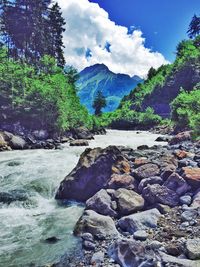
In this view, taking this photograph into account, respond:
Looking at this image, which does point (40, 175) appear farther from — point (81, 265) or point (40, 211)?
point (81, 265)

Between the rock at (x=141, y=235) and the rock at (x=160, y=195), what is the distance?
9.07 ft

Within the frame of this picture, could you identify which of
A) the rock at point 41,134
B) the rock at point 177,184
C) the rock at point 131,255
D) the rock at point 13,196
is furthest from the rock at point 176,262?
the rock at point 41,134

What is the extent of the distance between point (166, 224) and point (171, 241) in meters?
1.52

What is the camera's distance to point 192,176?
45.8ft

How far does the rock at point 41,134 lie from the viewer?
37906mm

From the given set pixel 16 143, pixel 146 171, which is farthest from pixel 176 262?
pixel 16 143

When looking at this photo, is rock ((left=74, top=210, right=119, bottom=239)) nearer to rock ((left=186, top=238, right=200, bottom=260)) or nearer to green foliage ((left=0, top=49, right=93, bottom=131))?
rock ((left=186, top=238, right=200, bottom=260))

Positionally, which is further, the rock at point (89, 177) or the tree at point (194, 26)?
the tree at point (194, 26)

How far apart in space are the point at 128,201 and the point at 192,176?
322 centimetres

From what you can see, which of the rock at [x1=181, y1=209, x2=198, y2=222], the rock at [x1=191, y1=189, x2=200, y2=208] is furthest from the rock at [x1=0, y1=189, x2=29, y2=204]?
the rock at [x1=191, y1=189, x2=200, y2=208]

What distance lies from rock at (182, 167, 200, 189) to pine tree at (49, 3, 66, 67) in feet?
191

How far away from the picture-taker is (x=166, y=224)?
37.2 feet

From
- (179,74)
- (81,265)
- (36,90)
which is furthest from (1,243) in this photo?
(179,74)

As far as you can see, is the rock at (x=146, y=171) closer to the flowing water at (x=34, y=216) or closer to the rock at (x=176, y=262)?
the flowing water at (x=34, y=216)
